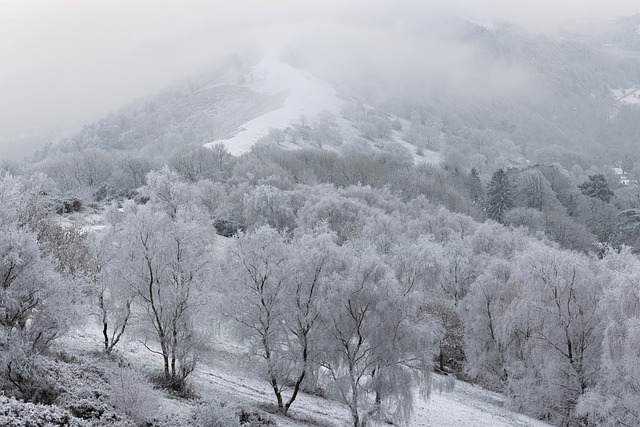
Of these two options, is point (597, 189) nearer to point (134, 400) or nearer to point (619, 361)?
point (619, 361)

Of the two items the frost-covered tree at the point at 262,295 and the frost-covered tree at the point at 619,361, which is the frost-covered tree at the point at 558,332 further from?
the frost-covered tree at the point at 262,295

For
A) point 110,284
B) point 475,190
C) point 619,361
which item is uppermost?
point 110,284

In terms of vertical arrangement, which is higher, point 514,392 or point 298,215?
point 514,392

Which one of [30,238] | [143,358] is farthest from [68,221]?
[30,238]

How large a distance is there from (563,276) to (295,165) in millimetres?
94962

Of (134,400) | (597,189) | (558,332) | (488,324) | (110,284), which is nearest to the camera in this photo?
(134,400)

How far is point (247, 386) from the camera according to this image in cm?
3053

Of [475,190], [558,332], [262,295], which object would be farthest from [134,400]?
[475,190]

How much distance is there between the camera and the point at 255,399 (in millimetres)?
27578

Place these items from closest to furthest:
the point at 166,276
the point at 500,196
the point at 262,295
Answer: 1. the point at 166,276
2. the point at 262,295
3. the point at 500,196

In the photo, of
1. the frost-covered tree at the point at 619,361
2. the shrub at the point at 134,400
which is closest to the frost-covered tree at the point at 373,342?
the frost-covered tree at the point at 619,361

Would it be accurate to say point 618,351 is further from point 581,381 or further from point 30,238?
point 30,238

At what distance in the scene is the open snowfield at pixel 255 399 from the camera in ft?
85.3

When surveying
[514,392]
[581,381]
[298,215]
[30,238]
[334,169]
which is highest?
[30,238]
